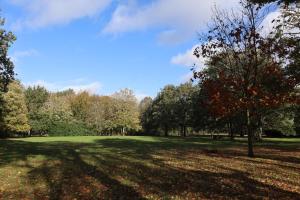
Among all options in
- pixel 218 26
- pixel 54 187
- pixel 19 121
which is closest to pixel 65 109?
pixel 19 121

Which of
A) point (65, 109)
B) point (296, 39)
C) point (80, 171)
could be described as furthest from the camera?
point (65, 109)

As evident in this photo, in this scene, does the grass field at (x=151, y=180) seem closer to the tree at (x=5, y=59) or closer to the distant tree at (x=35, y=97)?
the tree at (x=5, y=59)

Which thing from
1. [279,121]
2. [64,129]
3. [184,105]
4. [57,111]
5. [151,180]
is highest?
[184,105]

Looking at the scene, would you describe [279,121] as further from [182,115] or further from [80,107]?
[80,107]

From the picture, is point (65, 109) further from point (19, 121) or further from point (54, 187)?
point (54, 187)

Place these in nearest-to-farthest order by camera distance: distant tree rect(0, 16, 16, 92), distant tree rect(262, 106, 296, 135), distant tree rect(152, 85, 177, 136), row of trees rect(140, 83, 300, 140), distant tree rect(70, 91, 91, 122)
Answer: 1. distant tree rect(0, 16, 16, 92)
2. distant tree rect(262, 106, 296, 135)
3. row of trees rect(140, 83, 300, 140)
4. distant tree rect(152, 85, 177, 136)
5. distant tree rect(70, 91, 91, 122)

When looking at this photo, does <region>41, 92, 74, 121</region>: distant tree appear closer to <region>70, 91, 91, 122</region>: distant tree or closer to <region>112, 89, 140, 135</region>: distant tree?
<region>70, 91, 91, 122</region>: distant tree

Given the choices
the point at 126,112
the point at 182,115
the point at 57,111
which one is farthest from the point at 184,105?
the point at 57,111

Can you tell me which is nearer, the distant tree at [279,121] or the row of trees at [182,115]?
the distant tree at [279,121]

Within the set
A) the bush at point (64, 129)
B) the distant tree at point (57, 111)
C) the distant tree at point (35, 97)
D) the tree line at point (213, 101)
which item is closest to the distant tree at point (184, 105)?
the tree line at point (213, 101)

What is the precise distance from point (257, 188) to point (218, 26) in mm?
14589

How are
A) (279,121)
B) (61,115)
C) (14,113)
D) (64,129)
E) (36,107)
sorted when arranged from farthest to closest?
(36,107), (61,115), (64,129), (14,113), (279,121)

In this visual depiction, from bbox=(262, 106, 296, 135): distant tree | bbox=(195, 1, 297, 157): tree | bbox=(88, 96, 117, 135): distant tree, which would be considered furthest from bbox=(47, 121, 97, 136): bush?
bbox=(195, 1, 297, 157): tree

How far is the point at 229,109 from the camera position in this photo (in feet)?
70.5
